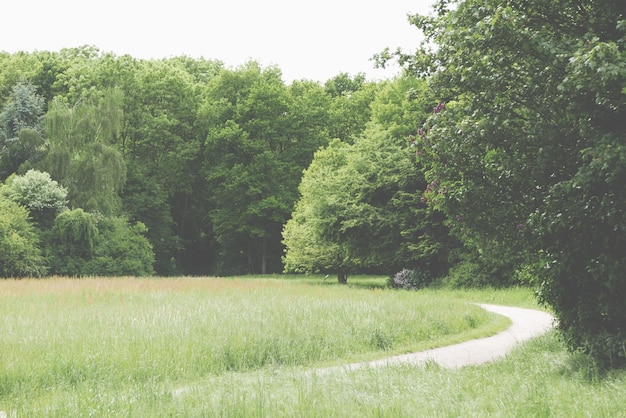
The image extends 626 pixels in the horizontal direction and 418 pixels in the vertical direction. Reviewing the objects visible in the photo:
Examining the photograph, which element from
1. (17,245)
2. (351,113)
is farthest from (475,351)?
(351,113)

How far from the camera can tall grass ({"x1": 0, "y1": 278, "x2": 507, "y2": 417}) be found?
24.4 ft

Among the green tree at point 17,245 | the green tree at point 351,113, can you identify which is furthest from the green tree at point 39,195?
the green tree at point 351,113

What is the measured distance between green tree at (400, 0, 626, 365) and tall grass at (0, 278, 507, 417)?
12.7 feet

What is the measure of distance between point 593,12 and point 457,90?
2229 millimetres

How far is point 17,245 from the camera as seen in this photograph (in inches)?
1208

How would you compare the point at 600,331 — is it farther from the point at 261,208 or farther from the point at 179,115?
the point at 179,115

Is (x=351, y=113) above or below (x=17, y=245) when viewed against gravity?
above

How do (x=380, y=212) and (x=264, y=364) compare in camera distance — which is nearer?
(x=264, y=364)

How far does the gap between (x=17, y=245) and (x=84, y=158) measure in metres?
8.99

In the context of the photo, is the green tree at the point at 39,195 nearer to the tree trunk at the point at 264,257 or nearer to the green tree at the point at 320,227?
the green tree at the point at 320,227

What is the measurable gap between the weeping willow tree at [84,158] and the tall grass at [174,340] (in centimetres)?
1999

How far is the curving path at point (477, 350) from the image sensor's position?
1002cm

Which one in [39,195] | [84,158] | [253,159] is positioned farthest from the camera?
[253,159]

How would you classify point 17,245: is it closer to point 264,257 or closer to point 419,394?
point 264,257
